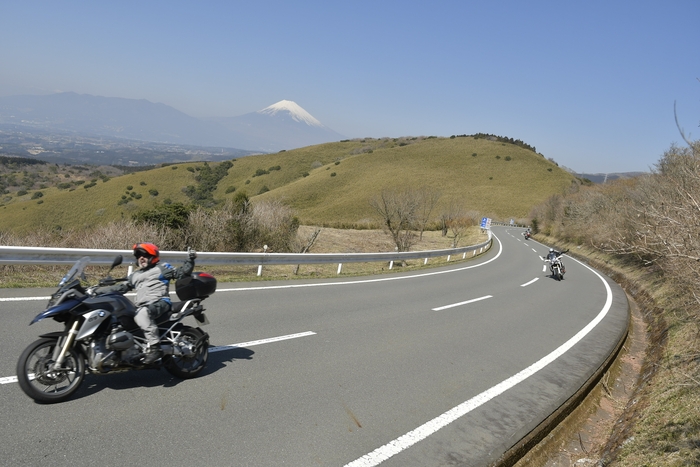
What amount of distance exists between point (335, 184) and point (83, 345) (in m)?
84.2

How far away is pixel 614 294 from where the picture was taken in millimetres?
16484

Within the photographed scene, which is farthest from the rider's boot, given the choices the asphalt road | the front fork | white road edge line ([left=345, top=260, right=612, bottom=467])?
white road edge line ([left=345, top=260, right=612, bottom=467])

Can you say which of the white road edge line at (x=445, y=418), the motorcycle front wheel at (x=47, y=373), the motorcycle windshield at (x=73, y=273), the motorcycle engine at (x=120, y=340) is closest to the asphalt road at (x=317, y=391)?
the white road edge line at (x=445, y=418)

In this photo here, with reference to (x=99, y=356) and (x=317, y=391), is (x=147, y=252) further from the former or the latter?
(x=317, y=391)

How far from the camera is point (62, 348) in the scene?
4.05 m

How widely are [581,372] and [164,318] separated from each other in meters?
6.18

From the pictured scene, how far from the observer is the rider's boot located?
179 inches

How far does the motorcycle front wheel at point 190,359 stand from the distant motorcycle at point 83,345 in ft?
0.04

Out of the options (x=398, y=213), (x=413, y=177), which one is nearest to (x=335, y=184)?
(x=413, y=177)

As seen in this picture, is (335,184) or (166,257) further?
(335,184)

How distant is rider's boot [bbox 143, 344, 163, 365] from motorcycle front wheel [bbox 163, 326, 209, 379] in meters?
0.13

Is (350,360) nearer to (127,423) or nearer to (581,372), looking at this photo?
(127,423)

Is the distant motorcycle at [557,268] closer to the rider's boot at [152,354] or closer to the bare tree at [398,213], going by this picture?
the bare tree at [398,213]

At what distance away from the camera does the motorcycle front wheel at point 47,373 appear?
385cm
